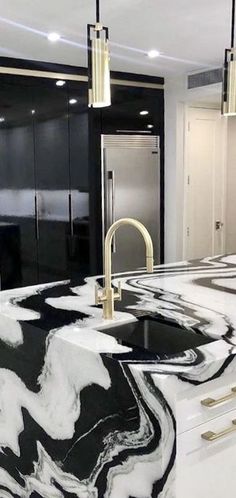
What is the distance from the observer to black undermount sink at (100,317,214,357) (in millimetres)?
2031

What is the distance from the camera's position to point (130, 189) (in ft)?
17.7

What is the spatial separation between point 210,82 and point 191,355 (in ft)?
13.3

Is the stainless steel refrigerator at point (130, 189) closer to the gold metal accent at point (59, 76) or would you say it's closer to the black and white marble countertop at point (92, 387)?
the gold metal accent at point (59, 76)

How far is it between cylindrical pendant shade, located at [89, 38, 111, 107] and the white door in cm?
342

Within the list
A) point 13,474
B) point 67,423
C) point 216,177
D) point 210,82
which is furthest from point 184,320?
point 216,177

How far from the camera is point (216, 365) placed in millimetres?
1570

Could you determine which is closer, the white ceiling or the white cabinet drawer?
the white cabinet drawer

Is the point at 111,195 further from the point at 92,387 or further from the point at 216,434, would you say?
the point at 216,434

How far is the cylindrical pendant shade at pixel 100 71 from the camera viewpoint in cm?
232

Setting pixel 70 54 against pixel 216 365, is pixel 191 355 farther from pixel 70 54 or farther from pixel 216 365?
pixel 70 54

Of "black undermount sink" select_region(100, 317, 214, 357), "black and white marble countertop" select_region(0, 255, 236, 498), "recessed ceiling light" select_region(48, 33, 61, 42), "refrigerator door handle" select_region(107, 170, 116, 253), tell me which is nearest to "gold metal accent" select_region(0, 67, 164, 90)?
"recessed ceiling light" select_region(48, 33, 61, 42)

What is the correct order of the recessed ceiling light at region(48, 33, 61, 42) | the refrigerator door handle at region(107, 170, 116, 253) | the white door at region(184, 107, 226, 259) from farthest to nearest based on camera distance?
the white door at region(184, 107, 226, 259) < the refrigerator door handle at region(107, 170, 116, 253) < the recessed ceiling light at region(48, 33, 61, 42)

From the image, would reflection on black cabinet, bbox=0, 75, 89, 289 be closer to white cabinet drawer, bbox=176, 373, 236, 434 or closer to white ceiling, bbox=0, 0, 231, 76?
white ceiling, bbox=0, 0, 231, 76

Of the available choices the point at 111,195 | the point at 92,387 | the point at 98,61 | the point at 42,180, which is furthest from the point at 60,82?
the point at 92,387
